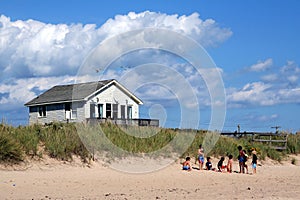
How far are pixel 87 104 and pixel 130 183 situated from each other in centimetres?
2415

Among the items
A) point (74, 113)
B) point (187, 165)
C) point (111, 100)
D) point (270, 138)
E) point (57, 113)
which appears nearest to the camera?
point (187, 165)

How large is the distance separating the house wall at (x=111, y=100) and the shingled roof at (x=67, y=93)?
0.64 meters

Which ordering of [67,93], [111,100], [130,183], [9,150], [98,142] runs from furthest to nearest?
[67,93], [111,100], [98,142], [9,150], [130,183]

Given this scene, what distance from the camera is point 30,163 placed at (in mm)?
19125

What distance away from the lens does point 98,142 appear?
73.2ft

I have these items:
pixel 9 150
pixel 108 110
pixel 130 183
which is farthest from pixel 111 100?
pixel 130 183

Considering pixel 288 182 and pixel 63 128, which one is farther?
pixel 63 128

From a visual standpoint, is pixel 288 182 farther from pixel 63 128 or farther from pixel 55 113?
pixel 55 113

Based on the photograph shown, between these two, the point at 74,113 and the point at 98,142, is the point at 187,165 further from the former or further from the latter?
the point at 74,113

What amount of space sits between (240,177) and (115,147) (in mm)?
5564

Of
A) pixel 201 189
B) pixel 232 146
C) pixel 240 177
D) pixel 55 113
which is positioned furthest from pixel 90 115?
pixel 201 189

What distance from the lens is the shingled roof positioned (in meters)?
42.1

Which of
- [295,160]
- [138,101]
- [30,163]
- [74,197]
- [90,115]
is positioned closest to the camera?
[74,197]

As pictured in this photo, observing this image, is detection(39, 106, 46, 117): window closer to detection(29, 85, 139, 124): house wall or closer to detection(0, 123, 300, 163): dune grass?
detection(29, 85, 139, 124): house wall
